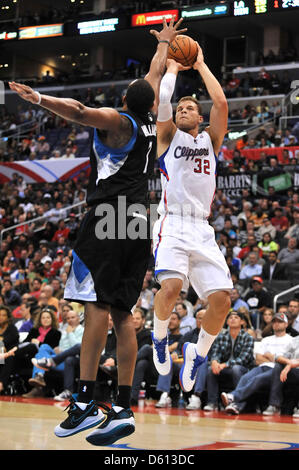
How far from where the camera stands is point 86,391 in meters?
4.88

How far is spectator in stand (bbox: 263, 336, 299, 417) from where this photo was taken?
9.44m

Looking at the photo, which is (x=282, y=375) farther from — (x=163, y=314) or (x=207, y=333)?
(x=163, y=314)

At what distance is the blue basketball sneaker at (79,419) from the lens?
4.74 m

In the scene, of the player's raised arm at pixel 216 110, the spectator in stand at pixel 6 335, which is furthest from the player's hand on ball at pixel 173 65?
the spectator in stand at pixel 6 335

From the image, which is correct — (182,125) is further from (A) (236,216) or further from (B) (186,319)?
(A) (236,216)

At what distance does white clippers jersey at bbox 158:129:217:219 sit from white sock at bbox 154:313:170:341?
942 mm


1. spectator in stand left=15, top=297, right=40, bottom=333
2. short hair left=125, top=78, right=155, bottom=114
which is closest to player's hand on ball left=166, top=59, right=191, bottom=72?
short hair left=125, top=78, right=155, bottom=114

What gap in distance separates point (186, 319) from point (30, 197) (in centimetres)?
1238

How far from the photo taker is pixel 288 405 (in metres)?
9.73

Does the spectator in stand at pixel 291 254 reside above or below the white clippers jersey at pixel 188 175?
below

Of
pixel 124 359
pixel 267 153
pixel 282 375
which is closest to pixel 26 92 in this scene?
pixel 124 359

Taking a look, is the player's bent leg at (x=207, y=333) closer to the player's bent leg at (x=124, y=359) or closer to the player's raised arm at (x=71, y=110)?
the player's bent leg at (x=124, y=359)

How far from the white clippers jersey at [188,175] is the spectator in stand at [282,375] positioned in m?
3.80

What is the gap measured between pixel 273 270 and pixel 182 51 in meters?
8.09
